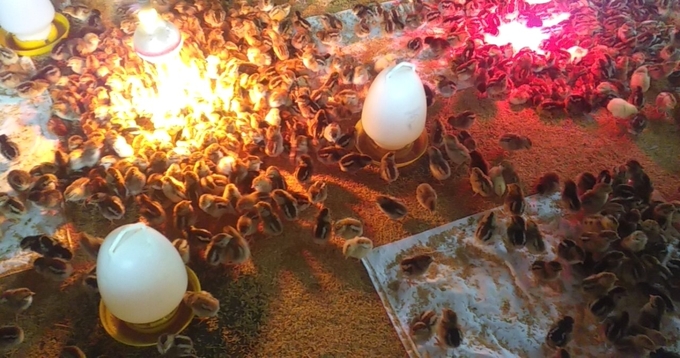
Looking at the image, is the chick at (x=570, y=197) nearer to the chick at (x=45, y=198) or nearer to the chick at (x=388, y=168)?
the chick at (x=388, y=168)

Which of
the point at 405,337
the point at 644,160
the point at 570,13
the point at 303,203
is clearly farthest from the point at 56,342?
the point at 570,13

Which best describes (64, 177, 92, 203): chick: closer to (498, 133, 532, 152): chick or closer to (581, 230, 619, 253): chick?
(498, 133, 532, 152): chick

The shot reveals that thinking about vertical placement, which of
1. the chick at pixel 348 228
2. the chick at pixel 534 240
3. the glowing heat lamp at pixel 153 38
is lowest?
the chick at pixel 348 228

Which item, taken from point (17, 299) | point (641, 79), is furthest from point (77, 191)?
point (641, 79)

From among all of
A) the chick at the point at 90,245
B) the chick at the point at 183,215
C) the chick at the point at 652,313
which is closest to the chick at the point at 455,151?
the chick at the point at 652,313

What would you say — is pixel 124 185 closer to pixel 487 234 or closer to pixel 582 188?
pixel 487 234

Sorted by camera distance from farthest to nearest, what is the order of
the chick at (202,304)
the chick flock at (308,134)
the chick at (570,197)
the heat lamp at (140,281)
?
1. the chick at (570,197)
2. the chick flock at (308,134)
3. the chick at (202,304)
4. the heat lamp at (140,281)
